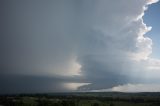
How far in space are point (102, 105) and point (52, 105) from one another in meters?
37.2

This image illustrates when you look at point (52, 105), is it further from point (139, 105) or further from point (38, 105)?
point (139, 105)

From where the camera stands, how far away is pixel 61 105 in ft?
523

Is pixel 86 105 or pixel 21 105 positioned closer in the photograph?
pixel 21 105

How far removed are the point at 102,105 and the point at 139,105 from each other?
30.8 meters

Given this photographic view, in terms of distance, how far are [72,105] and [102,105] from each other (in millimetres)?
24631

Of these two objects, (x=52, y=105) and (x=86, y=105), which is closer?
(x=52, y=105)

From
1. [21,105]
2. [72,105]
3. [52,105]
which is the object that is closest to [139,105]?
[72,105]

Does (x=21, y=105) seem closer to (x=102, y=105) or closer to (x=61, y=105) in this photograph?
(x=61, y=105)

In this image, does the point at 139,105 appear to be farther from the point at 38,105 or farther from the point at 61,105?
the point at 38,105

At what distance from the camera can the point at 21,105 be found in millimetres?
165375

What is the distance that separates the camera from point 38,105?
16488 centimetres

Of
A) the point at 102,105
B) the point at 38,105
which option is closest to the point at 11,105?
the point at 38,105

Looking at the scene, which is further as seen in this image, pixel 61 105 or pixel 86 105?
pixel 86 105

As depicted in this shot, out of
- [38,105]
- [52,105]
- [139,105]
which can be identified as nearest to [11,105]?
[38,105]
